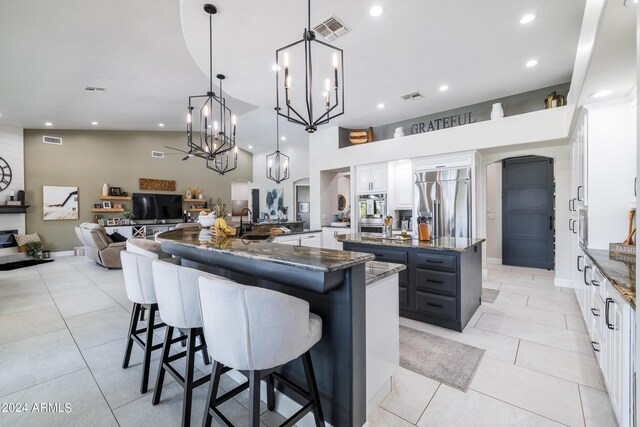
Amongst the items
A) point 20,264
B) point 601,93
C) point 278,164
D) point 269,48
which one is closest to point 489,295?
point 601,93

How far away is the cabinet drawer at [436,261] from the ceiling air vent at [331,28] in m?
2.56

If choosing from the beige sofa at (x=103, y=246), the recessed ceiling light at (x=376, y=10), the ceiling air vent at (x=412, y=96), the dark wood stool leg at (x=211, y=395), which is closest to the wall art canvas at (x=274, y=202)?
the beige sofa at (x=103, y=246)

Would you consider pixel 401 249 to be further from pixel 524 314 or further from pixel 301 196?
pixel 301 196

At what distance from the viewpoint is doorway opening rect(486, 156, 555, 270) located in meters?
5.64

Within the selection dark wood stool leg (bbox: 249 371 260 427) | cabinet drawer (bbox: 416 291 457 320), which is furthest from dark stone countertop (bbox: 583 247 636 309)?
dark wood stool leg (bbox: 249 371 260 427)

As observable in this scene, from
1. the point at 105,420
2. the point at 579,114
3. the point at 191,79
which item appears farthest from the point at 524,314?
the point at 191,79

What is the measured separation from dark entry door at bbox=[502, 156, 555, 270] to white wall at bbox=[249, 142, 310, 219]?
6.26 metres

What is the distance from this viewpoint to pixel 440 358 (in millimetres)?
2383

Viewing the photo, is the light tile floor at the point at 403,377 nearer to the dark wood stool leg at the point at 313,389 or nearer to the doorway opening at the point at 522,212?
the dark wood stool leg at the point at 313,389

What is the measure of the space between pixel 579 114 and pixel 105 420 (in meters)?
5.08

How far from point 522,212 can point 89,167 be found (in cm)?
1152

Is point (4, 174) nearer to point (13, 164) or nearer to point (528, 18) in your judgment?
point (13, 164)

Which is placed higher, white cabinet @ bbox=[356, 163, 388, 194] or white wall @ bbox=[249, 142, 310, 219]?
white wall @ bbox=[249, 142, 310, 219]

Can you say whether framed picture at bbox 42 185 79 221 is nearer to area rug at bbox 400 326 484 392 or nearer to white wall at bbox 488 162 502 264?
area rug at bbox 400 326 484 392
